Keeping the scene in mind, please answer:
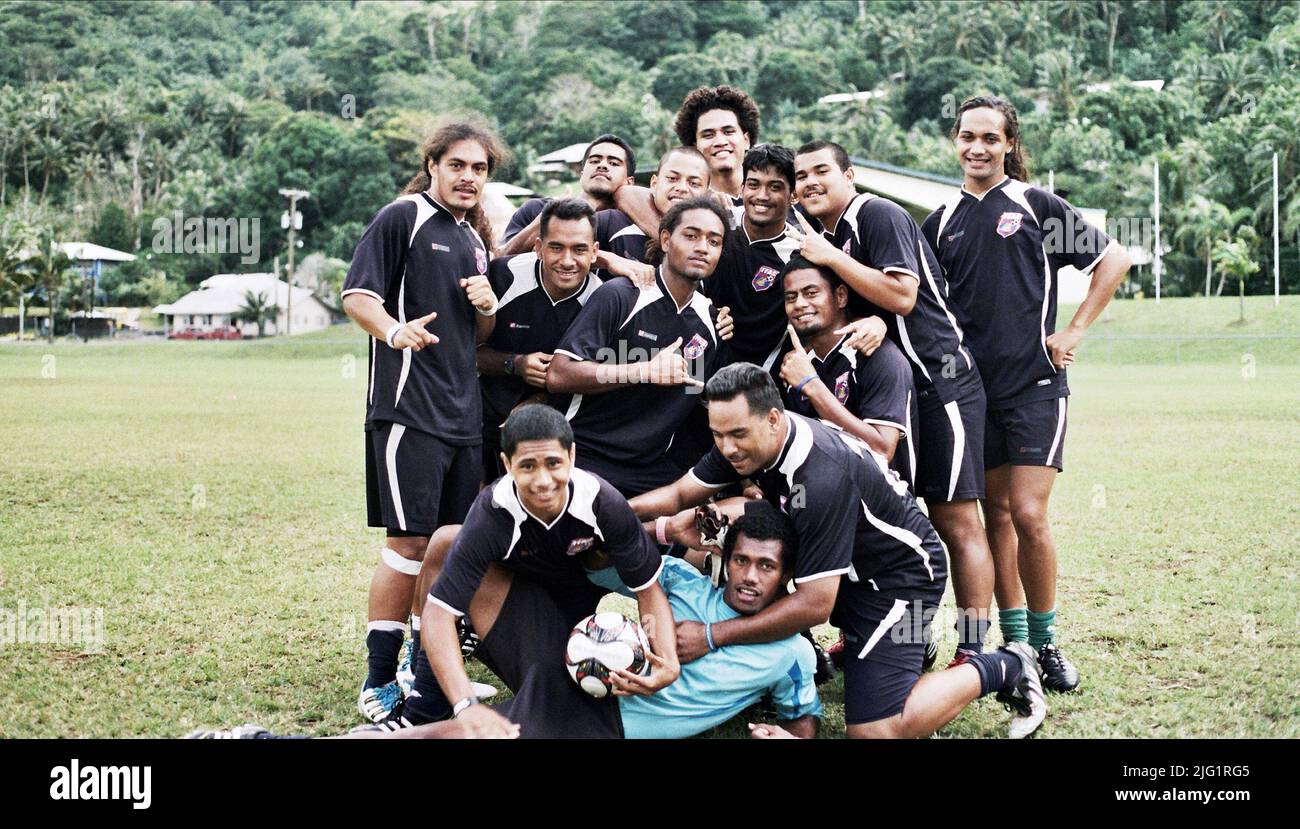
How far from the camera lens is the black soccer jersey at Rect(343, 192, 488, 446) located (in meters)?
5.45

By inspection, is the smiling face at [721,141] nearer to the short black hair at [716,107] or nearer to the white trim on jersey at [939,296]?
the short black hair at [716,107]

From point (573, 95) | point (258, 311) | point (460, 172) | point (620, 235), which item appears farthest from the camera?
point (573, 95)

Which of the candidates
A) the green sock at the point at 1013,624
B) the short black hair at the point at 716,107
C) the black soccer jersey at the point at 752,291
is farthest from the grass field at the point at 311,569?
the short black hair at the point at 716,107

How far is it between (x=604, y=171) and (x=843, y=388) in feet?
6.58

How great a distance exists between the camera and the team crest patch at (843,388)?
5.38 meters

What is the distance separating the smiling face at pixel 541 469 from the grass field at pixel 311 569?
62.0 inches

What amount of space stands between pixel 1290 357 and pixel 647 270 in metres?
31.0

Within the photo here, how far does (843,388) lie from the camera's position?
5379mm

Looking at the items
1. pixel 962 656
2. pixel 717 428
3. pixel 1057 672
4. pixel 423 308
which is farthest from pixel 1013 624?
pixel 423 308

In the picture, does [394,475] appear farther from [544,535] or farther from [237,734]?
[237,734]

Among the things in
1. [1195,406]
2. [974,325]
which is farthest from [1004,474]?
[1195,406]

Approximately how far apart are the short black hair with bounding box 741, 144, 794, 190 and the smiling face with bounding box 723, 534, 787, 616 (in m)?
1.87

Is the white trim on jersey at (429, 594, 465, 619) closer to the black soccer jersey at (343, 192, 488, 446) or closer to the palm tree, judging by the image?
the black soccer jersey at (343, 192, 488, 446)

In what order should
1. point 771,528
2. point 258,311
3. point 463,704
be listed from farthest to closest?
point 258,311 → point 771,528 → point 463,704
